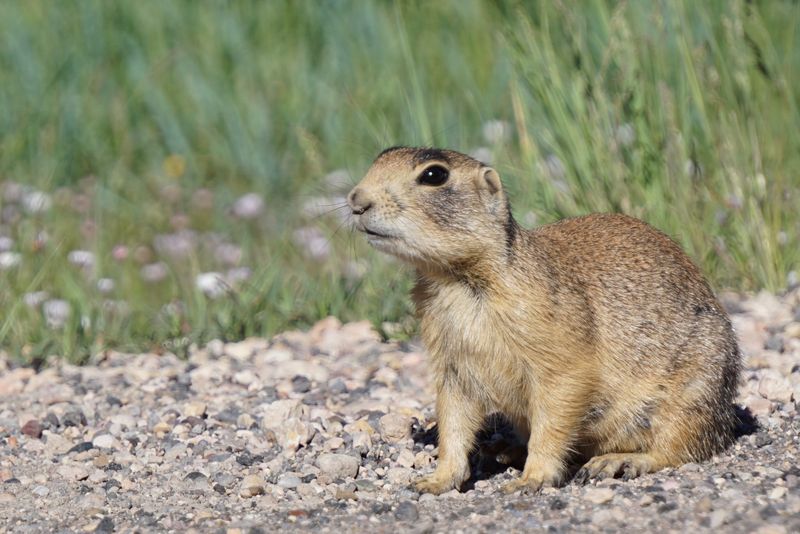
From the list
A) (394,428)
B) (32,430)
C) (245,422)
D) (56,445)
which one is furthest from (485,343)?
(32,430)

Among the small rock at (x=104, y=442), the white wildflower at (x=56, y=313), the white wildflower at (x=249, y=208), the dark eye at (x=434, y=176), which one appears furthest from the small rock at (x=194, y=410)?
the white wildflower at (x=249, y=208)

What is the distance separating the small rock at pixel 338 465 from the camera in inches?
166

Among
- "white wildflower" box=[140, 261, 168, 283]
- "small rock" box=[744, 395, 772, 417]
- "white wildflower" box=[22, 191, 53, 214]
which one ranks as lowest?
"small rock" box=[744, 395, 772, 417]

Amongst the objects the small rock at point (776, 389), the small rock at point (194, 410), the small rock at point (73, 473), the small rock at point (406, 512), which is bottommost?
the small rock at point (73, 473)

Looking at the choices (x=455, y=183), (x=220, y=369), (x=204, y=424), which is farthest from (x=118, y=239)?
(x=455, y=183)

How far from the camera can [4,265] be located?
6.34 metres

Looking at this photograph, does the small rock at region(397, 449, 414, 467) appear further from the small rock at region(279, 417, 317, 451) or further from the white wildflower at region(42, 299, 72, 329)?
the white wildflower at region(42, 299, 72, 329)

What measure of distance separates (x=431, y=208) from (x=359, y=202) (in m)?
0.25

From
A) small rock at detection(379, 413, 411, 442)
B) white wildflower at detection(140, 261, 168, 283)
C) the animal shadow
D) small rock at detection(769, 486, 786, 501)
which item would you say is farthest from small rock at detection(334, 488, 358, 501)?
white wildflower at detection(140, 261, 168, 283)

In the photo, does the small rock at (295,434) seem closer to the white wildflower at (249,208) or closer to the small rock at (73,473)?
the small rock at (73,473)

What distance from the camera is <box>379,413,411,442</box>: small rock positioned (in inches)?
183

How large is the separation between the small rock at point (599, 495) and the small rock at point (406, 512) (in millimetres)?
499

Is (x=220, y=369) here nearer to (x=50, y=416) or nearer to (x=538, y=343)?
(x=50, y=416)

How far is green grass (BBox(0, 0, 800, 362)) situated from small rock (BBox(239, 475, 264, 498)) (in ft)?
5.45
